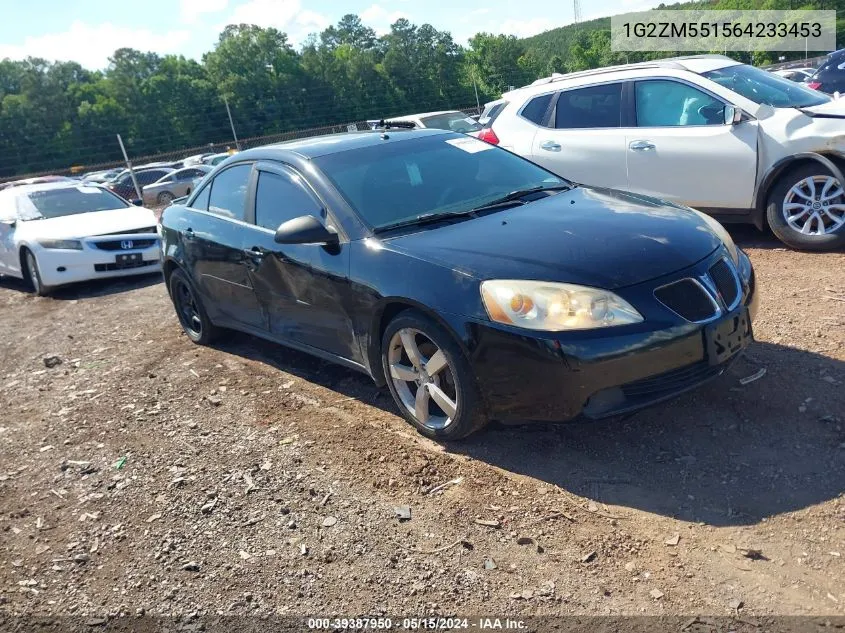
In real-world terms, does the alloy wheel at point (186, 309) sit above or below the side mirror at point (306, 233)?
below

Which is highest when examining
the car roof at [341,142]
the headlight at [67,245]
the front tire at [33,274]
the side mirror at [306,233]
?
the car roof at [341,142]

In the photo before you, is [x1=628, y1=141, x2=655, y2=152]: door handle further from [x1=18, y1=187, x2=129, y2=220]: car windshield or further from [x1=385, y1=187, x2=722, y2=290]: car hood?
[x1=18, y1=187, x2=129, y2=220]: car windshield

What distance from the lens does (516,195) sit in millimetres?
4590

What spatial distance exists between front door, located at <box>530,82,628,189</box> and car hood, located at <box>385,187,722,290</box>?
3.31 meters

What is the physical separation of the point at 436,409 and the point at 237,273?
190 cm

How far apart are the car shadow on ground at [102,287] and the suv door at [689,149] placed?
611cm

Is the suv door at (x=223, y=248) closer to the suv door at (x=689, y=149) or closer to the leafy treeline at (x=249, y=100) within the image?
the suv door at (x=689, y=149)

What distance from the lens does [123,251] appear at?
381 inches

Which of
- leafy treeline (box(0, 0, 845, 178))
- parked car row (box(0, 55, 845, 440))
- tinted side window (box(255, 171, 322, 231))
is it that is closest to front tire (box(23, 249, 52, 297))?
parked car row (box(0, 55, 845, 440))

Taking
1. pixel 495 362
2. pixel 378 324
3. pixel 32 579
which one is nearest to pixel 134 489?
pixel 32 579

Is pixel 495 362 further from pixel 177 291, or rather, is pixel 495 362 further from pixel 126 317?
pixel 126 317

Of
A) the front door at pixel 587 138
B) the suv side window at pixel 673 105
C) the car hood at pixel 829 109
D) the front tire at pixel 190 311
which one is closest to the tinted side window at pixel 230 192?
the front tire at pixel 190 311

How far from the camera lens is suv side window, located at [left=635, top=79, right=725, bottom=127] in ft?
22.8

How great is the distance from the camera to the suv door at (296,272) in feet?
14.1
